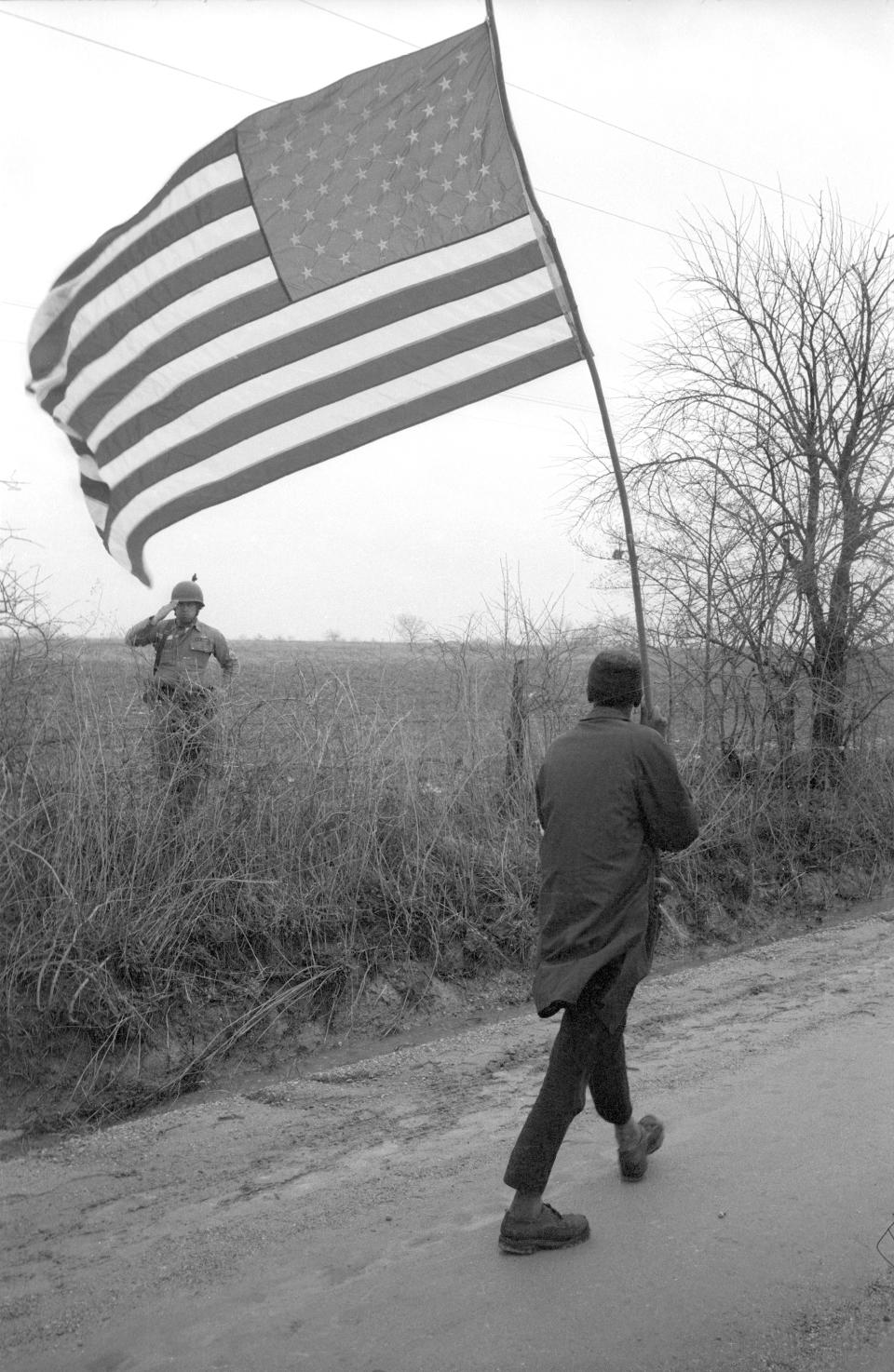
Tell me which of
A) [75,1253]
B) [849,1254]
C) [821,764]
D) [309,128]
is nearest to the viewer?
[849,1254]

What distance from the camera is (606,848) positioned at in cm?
413

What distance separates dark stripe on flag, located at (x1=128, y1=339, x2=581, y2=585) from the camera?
705 centimetres

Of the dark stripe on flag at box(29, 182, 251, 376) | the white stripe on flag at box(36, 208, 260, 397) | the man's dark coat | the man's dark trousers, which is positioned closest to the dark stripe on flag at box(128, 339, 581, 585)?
the white stripe on flag at box(36, 208, 260, 397)

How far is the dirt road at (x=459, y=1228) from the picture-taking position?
131 inches

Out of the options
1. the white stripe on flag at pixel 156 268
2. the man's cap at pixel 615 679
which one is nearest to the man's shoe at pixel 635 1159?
the man's cap at pixel 615 679

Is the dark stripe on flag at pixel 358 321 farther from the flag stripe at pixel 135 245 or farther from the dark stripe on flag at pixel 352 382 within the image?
the flag stripe at pixel 135 245

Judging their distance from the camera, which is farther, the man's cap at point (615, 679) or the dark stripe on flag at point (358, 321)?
the dark stripe on flag at point (358, 321)

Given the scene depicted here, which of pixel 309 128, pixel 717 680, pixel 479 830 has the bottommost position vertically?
pixel 479 830

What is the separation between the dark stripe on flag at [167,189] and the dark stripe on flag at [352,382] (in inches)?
51.5

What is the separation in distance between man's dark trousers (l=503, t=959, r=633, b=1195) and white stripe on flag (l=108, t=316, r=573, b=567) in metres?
4.02

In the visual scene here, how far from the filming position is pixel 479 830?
27.8 ft

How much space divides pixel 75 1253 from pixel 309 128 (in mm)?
5677

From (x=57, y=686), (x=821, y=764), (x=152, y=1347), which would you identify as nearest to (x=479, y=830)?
(x=57, y=686)

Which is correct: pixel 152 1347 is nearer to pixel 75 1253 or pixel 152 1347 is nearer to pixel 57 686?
pixel 75 1253
